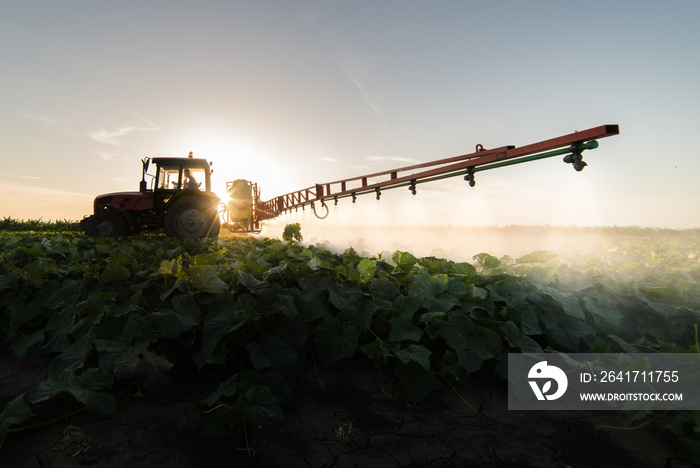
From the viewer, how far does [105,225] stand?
410 inches

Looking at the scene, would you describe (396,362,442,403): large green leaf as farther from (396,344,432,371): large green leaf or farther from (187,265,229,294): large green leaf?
(187,265,229,294): large green leaf

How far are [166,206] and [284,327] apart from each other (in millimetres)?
9628

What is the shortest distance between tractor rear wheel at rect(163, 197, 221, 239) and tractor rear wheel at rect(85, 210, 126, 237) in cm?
161

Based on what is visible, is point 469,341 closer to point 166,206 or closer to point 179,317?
point 179,317

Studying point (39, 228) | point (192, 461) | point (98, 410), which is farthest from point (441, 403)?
point (39, 228)

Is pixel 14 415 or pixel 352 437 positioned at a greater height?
pixel 14 415

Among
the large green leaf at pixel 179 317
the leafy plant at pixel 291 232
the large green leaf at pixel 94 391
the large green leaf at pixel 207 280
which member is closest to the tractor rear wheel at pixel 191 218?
the leafy plant at pixel 291 232

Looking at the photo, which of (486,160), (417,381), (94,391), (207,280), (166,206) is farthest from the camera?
(166,206)

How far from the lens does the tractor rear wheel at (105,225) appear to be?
33.9 ft

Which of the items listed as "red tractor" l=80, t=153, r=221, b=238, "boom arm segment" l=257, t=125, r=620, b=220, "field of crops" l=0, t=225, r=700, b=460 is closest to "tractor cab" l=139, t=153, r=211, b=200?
"red tractor" l=80, t=153, r=221, b=238

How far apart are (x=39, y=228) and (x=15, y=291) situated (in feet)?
91.2

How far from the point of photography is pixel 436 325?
2490 mm

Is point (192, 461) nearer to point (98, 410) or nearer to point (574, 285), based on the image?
point (98, 410)

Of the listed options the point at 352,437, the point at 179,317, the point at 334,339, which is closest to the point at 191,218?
the point at 179,317
